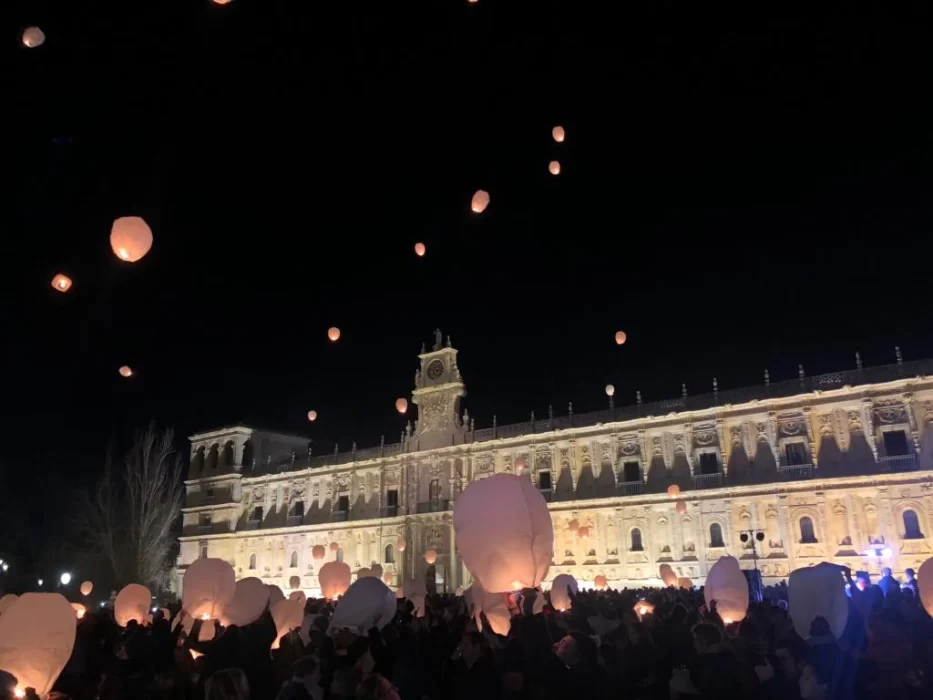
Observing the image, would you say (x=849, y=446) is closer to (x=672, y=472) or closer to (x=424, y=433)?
(x=672, y=472)

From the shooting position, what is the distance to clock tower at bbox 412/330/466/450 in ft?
130

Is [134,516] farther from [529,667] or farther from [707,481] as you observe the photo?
[529,667]

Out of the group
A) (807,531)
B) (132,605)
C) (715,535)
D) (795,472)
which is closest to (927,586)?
(132,605)

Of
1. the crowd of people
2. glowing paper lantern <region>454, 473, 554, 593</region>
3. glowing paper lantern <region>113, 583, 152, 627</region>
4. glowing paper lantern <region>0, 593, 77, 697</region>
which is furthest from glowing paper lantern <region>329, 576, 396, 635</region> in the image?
glowing paper lantern <region>113, 583, 152, 627</region>

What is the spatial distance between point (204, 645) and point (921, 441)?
A: 97.0 ft

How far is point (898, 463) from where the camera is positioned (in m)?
27.0

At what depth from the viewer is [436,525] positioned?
38500 mm

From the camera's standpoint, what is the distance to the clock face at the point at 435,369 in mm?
40759

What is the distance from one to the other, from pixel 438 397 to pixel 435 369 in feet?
5.95

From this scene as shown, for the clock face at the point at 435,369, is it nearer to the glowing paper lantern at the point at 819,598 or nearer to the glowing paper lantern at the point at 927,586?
the glowing paper lantern at the point at 927,586

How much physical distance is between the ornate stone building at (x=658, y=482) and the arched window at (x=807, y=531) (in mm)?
50

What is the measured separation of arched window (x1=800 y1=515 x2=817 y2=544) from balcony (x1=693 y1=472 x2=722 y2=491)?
3754 mm

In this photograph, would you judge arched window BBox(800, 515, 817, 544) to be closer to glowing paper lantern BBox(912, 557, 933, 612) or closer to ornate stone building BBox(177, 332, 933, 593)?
ornate stone building BBox(177, 332, 933, 593)

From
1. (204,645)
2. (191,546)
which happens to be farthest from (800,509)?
(191,546)
